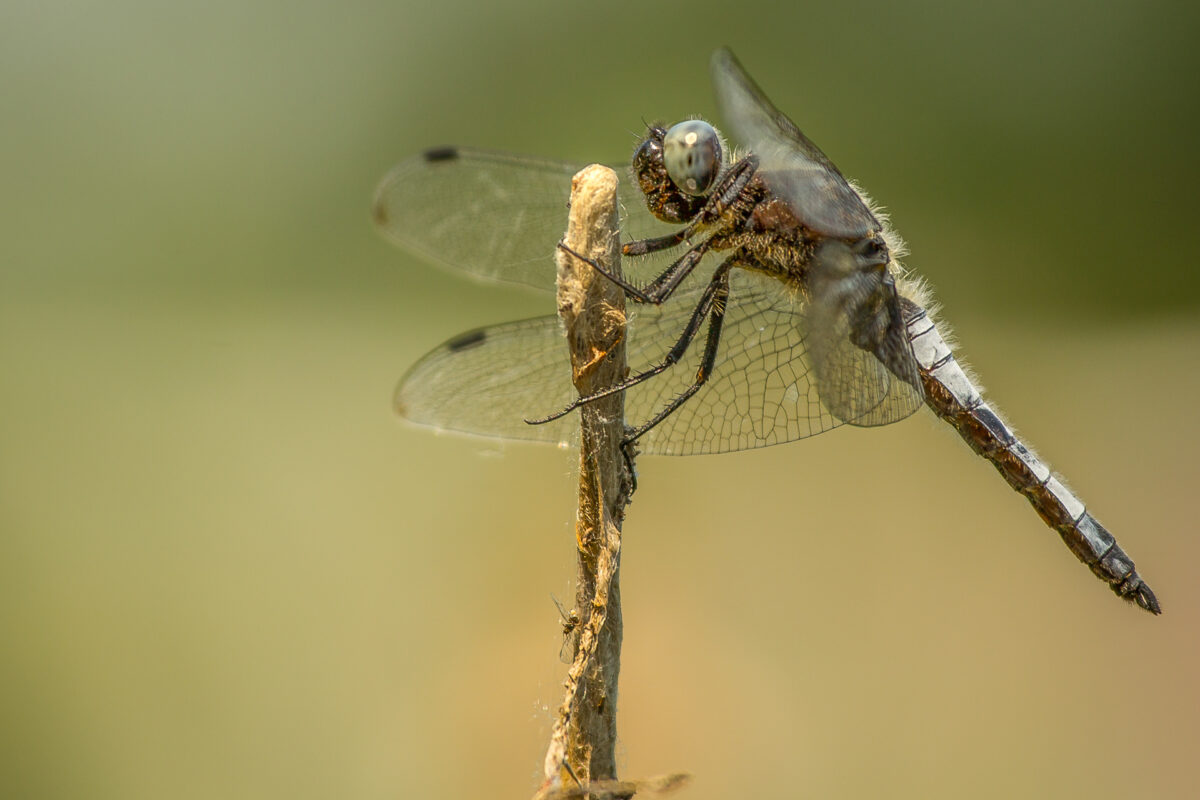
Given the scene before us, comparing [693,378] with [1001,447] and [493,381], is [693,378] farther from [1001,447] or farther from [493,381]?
[1001,447]

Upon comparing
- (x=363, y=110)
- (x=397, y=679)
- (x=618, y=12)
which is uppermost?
(x=618, y=12)

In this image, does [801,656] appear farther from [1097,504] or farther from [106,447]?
[106,447]

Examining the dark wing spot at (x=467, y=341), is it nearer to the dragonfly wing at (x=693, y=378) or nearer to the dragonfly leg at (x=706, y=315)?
the dragonfly wing at (x=693, y=378)

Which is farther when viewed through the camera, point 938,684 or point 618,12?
point 618,12

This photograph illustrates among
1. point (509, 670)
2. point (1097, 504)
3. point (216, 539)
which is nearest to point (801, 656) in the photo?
point (509, 670)

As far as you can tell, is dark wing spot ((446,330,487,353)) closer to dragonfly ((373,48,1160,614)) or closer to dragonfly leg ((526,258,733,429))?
dragonfly ((373,48,1160,614))

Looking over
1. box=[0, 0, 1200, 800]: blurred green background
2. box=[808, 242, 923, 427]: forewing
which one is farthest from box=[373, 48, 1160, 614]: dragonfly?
box=[0, 0, 1200, 800]: blurred green background

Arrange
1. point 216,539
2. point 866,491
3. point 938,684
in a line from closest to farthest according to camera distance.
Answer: point 938,684, point 216,539, point 866,491

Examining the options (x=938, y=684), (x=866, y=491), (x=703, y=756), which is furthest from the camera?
(x=866, y=491)
